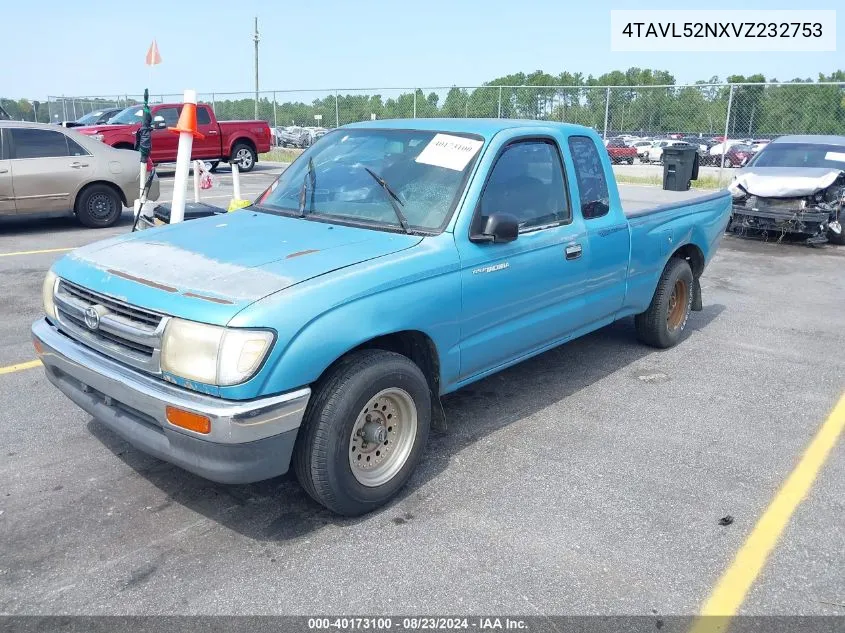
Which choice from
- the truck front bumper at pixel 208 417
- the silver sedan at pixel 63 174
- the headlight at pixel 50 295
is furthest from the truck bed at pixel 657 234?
the silver sedan at pixel 63 174

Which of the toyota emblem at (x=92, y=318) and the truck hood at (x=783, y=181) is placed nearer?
the toyota emblem at (x=92, y=318)

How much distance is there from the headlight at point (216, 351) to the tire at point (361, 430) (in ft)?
1.33

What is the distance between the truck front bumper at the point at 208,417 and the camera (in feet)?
9.41

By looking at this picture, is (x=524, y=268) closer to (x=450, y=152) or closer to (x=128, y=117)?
(x=450, y=152)

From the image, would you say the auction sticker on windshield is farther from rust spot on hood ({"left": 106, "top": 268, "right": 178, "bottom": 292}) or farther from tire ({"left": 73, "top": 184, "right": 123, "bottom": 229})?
tire ({"left": 73, "top": 184, "right": 123, "bottom": 229})

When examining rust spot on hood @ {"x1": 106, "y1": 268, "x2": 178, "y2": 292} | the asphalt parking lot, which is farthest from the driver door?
rust spot on hood @ {"x1": 106, "y1": 268, "x2": 178, "y2": 292}

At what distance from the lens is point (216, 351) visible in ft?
9.39

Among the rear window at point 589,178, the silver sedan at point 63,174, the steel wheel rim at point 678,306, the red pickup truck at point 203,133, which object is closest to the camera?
the rear window at point 589,178

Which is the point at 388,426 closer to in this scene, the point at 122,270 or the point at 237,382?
the point at 237,382

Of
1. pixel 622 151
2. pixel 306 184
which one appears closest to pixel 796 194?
pixel 306 184

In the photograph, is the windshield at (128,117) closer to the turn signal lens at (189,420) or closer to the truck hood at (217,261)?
the truck hood at (217,261)

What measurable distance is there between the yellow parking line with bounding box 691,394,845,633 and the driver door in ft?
5.08

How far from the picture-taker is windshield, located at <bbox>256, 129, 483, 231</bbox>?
13.0ft

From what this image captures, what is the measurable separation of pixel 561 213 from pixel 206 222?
84.9 inches
